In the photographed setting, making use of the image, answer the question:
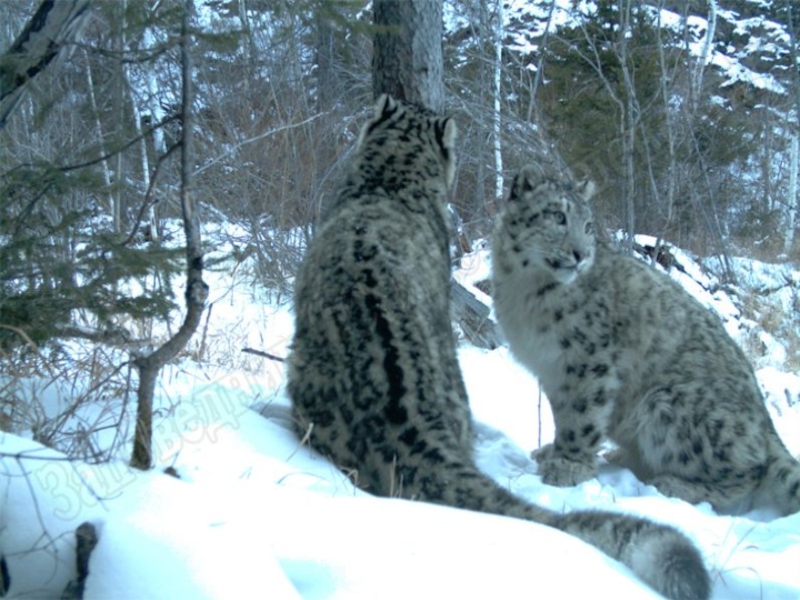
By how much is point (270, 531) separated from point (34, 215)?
2.43 meters

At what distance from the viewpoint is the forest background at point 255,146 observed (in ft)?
13.7

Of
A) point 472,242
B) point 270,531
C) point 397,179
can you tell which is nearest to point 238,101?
point 472,242

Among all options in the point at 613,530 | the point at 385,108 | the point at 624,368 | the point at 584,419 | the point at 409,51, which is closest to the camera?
the point at 613,530

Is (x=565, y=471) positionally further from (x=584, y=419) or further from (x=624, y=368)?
(x=624, y=368)

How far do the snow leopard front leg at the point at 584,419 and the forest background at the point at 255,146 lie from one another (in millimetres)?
2261

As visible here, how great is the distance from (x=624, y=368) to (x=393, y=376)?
189 centimetres

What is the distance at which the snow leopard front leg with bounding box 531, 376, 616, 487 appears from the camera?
5.21 metres

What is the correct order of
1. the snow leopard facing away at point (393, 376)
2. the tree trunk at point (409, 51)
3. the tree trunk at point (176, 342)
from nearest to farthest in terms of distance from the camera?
the tree trunk at point (176, 342) → the snow leopard facing away at point (393, 376) → the tree trunk at point (409, 51)

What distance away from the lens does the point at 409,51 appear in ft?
21.8

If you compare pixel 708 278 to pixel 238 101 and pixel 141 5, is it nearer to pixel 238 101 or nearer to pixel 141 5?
Answer: pixel 238 101

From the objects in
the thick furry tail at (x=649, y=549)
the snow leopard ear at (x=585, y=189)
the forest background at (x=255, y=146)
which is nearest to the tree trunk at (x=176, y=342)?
the forest background at (x=255, y=146)

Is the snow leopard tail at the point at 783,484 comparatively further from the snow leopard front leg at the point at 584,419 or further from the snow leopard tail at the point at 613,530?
the snow leopard tail at the point at 613,530

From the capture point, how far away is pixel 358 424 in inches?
159

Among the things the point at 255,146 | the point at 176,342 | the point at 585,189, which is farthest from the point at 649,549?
the point at 255,146
